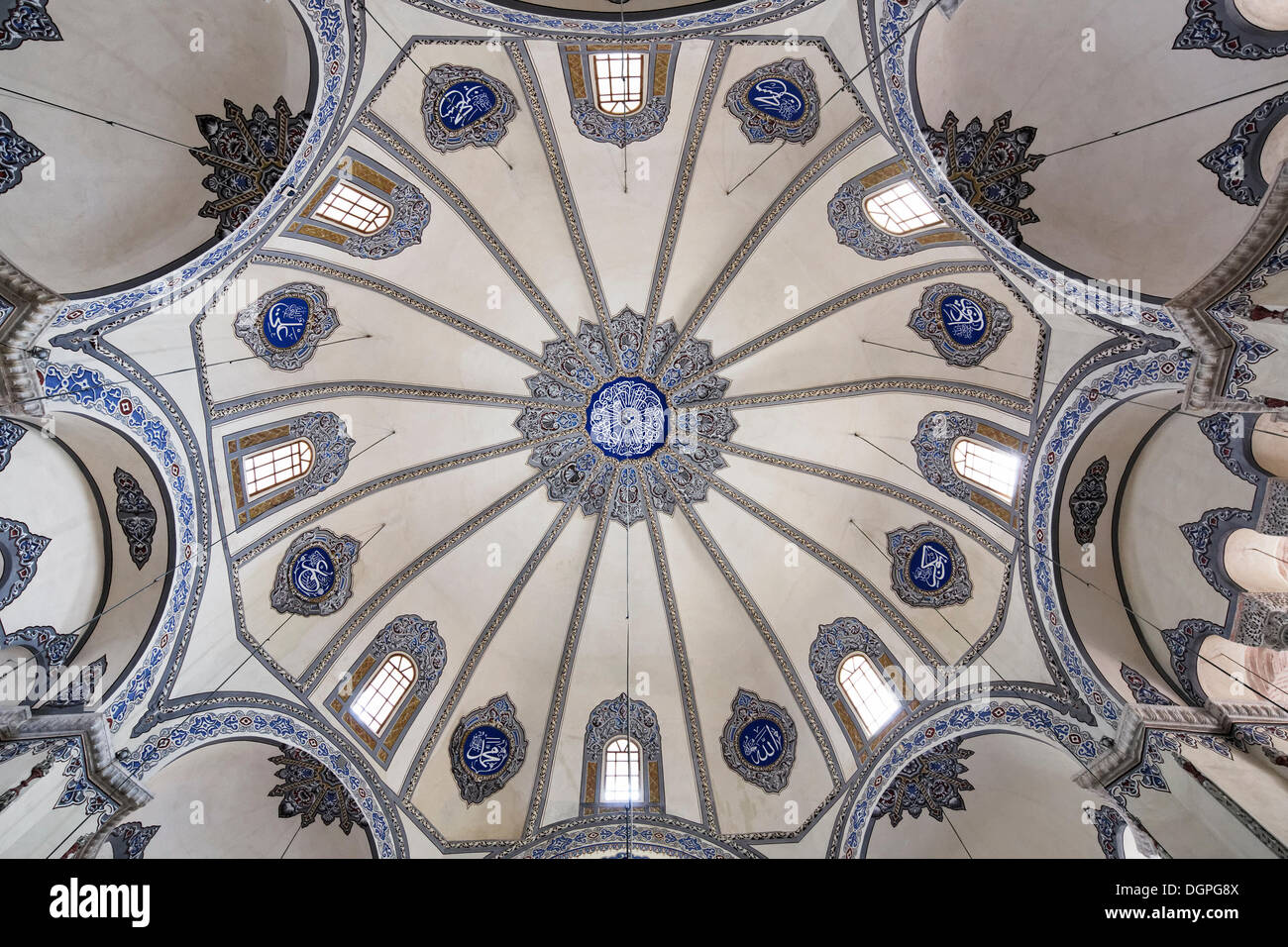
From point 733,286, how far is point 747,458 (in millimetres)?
3674

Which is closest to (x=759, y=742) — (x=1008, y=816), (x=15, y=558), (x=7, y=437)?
(x=1008, y=816)

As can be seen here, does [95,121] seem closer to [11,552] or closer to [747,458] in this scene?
[11,552]

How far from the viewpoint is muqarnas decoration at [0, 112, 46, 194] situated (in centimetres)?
740

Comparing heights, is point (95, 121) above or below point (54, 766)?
above

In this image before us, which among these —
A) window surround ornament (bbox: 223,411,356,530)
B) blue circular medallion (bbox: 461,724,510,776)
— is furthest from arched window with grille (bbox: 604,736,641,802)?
window surround ornament (bbox: 223,411,356,530)

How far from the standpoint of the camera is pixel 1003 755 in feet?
37.2

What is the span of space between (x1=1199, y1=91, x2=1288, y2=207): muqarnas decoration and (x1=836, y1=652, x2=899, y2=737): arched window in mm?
8882

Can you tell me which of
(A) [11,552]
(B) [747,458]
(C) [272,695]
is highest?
(B) [747,458]

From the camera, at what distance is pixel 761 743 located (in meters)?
14.5

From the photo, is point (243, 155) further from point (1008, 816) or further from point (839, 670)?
point (1008, 816)

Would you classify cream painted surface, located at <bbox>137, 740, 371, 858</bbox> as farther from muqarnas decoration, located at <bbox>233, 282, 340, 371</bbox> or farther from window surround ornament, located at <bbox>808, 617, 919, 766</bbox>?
window surround ornament, located at <bbox>808, 617, 919, 766</bbox>
